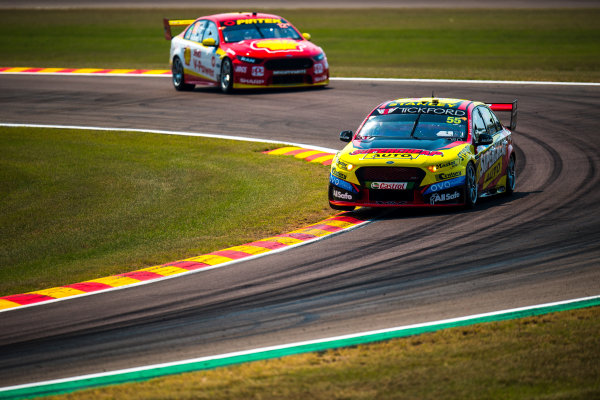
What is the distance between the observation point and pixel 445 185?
1223 cm

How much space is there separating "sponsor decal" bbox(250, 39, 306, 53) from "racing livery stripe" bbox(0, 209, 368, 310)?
11.0 m

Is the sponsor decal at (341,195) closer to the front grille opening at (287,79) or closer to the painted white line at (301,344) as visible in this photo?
the painted white line at (301,344)

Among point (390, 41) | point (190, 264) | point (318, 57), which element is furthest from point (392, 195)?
point (390, 41)

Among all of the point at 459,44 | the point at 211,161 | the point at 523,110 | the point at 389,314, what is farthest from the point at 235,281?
the point at 459,44

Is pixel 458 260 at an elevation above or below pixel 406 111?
Answer: below

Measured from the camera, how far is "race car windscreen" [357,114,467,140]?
13.1 m

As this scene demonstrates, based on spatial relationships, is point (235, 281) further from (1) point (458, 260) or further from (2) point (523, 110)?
(2) point (523, 110)

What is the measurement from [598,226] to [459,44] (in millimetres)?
26661

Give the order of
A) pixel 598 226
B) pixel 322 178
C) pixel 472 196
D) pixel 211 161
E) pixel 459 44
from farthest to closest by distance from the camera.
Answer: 1. pixel 459 44
2. pixel 211 161
3. pixel 322 178
4. pixel 472 196
5. pixel 598 226

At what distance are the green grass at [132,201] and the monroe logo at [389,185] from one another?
967mm

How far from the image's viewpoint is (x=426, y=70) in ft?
92.4

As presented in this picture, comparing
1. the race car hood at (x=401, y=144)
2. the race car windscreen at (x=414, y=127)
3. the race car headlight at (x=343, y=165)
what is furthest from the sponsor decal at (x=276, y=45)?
the race car headlight at (x=343, y=165)

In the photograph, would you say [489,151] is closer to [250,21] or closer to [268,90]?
[268,90]

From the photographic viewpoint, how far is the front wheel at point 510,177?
13.8m
